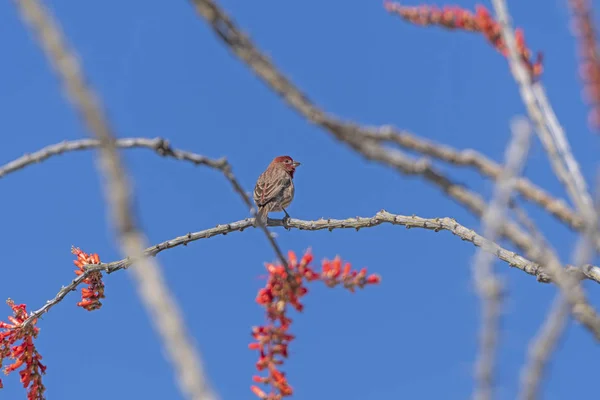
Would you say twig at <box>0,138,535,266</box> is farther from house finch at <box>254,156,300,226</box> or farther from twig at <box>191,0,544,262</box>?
house finch at <box>254,156,300,226</box>

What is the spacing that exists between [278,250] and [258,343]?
32.5 inches

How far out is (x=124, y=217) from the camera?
219 cm

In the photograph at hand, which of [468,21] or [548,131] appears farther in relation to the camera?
[468,21]

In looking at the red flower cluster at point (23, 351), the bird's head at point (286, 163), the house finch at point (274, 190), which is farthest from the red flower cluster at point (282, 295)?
the bird's head at point (286, 163)

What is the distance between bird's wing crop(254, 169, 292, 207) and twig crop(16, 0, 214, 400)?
12.5 meters

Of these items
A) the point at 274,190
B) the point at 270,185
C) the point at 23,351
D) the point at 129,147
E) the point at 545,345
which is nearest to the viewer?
the point at 545,345

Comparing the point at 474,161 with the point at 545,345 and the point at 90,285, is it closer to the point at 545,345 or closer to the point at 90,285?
the point at 545,345

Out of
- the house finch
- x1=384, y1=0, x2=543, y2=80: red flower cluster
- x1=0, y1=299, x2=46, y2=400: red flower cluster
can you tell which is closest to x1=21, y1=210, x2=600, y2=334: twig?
x1=0, y1=299, x2=46, y2=400: red flower cluster

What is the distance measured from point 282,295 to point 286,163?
12450mm

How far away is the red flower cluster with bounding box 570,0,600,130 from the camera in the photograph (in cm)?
280

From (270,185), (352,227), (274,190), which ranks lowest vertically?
(352,227)

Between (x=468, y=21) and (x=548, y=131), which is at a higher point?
(x=468, y=21)

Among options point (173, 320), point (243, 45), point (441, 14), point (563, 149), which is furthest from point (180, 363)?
point (441, 14)

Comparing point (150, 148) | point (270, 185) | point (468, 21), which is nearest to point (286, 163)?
point (270, 185)
